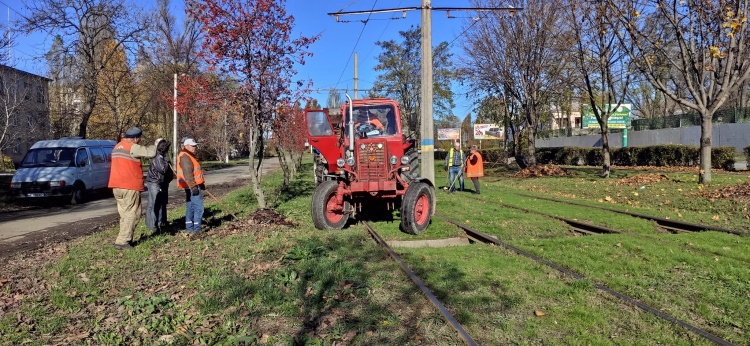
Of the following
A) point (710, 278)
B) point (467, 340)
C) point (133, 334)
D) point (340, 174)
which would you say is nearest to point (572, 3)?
point (340, 174)

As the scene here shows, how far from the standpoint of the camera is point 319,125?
972 centimetres

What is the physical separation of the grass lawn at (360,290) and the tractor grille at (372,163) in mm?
1119

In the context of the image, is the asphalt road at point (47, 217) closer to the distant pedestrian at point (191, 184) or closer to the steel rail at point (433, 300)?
the distant pedestrian at point (191, 184)

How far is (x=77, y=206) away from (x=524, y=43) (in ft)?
64.6

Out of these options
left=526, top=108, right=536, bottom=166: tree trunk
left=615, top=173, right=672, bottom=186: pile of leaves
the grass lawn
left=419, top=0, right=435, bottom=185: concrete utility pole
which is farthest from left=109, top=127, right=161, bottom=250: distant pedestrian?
left=526, top=108, right=536, bottom=166: tree trunk

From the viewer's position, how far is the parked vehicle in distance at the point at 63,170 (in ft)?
46.1

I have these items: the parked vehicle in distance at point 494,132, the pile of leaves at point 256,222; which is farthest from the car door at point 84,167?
the parked vehicle in distance at point 494,132

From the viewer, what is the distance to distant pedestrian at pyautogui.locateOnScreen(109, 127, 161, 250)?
7.00 metres

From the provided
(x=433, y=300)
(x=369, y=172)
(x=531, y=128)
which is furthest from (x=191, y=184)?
(x=531, y=128)

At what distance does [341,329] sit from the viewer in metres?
4.03

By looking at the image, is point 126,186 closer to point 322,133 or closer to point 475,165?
point 322,133

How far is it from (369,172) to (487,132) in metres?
47.4

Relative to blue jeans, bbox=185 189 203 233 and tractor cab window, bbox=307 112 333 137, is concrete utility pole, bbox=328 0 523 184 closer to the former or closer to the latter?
tractor cab window, bbox=307 112 333 137

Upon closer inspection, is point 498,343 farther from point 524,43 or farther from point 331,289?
point 524,43
